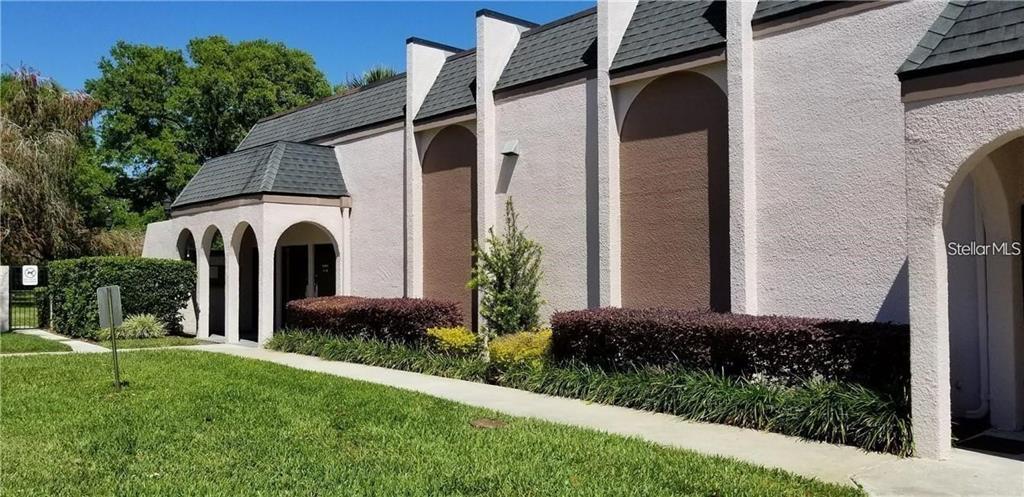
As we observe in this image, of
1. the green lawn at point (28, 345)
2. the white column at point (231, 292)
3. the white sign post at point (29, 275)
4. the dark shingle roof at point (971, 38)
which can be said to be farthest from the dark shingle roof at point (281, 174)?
the dark shingle roof at point (971, 38)

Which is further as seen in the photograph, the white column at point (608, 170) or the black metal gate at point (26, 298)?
the black metal gate at point (26, 298)

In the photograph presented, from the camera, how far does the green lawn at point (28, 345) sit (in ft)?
51.2

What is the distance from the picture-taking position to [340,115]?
63.4ft

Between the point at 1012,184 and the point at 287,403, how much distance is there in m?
8.71

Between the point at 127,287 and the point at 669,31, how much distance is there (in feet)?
45.6

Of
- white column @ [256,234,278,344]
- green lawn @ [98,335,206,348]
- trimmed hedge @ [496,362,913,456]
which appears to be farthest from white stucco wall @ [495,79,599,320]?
green lawn @ [98,335,206,348]

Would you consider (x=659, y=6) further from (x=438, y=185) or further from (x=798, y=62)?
(x=438, y=185)

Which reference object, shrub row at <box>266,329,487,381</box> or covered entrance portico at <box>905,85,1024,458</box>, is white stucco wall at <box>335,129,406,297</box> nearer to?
shrub row at <box>266,329,487,381</box>

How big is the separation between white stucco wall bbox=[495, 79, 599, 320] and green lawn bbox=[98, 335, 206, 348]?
859 cm

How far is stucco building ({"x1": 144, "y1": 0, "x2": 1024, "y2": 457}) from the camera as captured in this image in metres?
6.66

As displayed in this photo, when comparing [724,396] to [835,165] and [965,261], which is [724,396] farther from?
[835,165]

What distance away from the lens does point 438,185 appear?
52.0 ft

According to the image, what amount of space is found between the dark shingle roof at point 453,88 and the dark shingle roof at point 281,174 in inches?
133

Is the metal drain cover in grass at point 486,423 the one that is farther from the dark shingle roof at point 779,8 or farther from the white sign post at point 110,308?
the dark shingle roof at point 779,8
